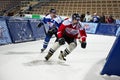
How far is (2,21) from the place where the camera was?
12.2m

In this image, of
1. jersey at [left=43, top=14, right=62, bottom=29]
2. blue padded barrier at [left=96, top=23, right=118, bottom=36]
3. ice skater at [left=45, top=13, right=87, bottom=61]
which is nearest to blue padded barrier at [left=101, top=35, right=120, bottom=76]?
ice skater at [left=45, top=13, right=87, bottom=61]

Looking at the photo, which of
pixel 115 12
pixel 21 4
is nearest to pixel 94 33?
pixel 115 12

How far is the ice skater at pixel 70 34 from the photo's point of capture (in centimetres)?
791

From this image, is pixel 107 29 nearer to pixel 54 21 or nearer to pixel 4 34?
pixel 4 34

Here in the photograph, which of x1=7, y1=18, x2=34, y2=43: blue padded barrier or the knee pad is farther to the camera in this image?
x1=7, y1=18, x2=34, y2=43: blue padded barrier

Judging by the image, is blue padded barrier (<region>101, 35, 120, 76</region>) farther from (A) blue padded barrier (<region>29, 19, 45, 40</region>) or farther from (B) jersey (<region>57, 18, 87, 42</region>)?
(A) blue padded barrier (<region>29, 19, 45, 40</region>)

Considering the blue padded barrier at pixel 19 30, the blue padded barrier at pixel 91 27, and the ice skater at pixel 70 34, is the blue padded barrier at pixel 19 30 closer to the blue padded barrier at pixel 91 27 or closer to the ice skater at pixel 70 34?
the ice skater at pixel 70 34

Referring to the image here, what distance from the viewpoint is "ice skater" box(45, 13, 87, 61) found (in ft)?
25.9

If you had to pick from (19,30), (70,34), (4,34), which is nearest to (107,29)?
(19,30)

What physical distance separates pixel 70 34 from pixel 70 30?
14cm

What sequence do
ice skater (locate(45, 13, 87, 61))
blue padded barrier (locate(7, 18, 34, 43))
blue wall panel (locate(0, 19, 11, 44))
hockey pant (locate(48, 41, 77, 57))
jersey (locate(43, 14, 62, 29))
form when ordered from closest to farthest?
1. ice skater (locate(45, 13, 87, 61))
2. hockey pant (locate(48, 41, 77, 57))
3. jersey (locate(43, 14, 62, 29))
4. blue wall panel (locate(0, 19, 11, 44))
5. blue padded barrier (locate(7, 18, 34, 43))

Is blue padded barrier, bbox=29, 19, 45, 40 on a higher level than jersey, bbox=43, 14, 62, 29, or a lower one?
lower

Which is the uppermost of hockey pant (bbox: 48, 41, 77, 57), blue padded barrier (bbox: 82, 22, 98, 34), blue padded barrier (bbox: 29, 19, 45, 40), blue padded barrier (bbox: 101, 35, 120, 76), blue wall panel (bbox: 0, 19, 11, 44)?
blue padded barrier (bbox: 101, 35, 120, 76)

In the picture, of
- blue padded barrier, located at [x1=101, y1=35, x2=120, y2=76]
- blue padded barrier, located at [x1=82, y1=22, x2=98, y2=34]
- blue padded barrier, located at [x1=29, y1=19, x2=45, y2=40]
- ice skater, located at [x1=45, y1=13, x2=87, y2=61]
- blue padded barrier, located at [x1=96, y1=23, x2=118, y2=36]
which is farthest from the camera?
blue padded barrier, located at [x1=82, y1=22, x2=98, y2=34]
